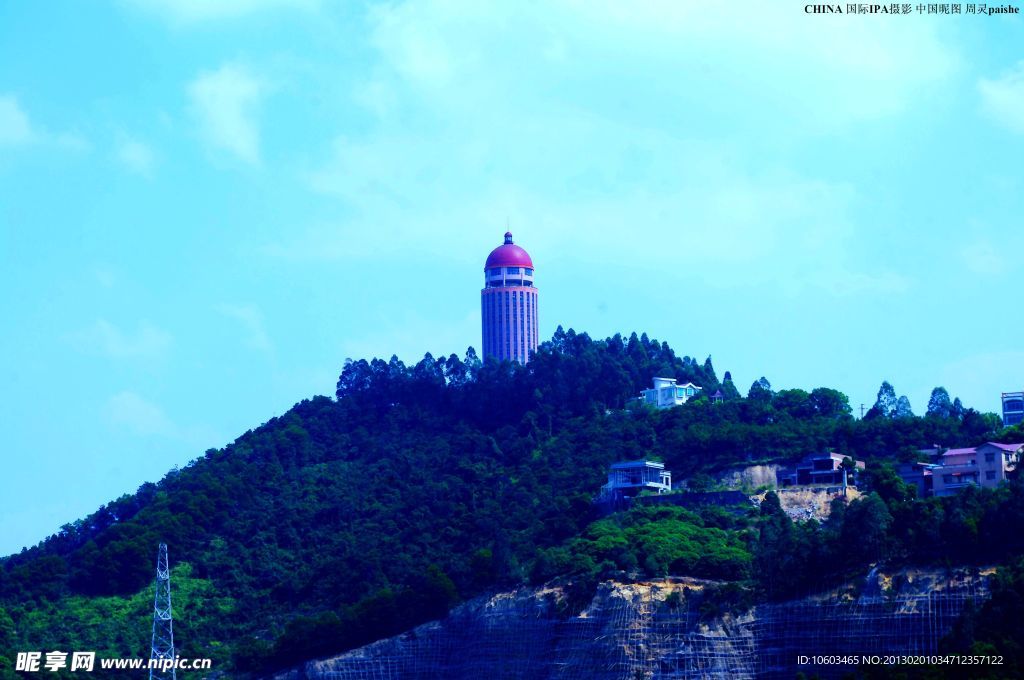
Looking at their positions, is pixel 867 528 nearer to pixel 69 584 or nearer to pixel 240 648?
pixel 240 648

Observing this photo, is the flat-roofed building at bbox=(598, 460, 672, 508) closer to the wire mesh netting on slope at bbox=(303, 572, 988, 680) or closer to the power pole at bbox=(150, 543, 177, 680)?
the wire mesh netting on slope at bbox=(303, 572, 988, 680)

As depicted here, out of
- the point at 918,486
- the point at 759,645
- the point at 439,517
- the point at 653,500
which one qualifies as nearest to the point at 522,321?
the point at 439,517

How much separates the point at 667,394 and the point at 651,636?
28213mm

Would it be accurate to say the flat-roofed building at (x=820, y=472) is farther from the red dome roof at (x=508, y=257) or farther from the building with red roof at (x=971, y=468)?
the red dome roof at (x=508, y=257)

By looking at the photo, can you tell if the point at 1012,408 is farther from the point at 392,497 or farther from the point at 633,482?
the point at 392,497

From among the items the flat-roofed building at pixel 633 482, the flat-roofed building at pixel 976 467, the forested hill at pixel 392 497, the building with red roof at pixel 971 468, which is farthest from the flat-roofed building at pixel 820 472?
the flat-roofed building at pixel 633 482

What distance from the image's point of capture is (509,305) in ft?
332

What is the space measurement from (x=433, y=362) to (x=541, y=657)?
112ft

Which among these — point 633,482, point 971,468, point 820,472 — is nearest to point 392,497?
point 633,482

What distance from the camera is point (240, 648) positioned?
75.3m

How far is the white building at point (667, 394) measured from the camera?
305ft

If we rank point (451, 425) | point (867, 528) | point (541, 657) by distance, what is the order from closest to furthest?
point (867, 528) < point (541, 657) < point (451, 425)

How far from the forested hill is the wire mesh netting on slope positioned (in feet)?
4.14

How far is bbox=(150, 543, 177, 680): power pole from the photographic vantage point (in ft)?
237
